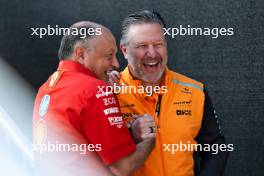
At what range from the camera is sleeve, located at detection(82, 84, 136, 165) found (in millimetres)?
1394

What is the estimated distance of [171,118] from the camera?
1.74 m

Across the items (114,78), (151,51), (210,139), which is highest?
(151,51)

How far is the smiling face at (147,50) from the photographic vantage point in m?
1.76

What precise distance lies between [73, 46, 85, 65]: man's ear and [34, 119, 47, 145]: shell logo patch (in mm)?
212

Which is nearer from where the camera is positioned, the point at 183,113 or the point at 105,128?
the point at 105,128

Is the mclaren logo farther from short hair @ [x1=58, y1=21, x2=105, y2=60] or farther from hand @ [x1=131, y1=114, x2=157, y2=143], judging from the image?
short hair @ [x1=58, y1=21, x2=105, y2=60]

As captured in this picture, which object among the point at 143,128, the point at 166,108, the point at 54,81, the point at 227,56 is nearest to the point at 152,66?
the point at 166,108

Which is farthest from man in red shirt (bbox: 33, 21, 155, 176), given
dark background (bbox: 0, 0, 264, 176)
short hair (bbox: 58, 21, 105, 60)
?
dark background (bbox: 0, 0, 264, 176)

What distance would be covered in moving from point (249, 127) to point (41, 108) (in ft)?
4.99

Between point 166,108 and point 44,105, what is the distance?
0.46m

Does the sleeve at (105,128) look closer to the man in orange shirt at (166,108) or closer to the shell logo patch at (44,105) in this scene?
the shell logo patch at (44,105)

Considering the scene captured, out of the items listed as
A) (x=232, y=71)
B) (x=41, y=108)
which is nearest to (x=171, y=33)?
(x=232, y=71)

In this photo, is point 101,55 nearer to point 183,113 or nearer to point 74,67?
point 74,67

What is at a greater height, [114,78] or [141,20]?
[141,20]
